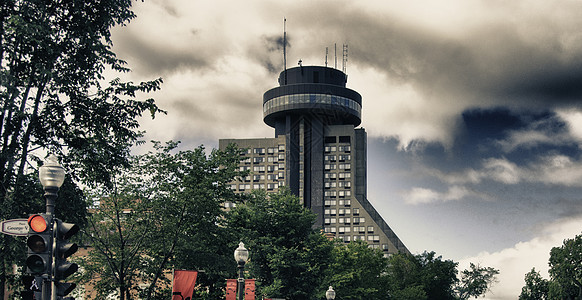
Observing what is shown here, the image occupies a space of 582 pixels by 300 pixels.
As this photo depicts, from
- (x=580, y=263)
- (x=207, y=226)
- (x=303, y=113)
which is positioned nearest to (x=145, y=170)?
(x=207, y=226)

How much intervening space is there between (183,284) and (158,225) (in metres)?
11.7

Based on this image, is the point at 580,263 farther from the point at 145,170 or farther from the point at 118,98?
the point at 118,98

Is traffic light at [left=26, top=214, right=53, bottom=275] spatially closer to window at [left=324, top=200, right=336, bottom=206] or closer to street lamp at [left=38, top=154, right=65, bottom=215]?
street lamp at [left=38, top=154, right=65, bottom=215]

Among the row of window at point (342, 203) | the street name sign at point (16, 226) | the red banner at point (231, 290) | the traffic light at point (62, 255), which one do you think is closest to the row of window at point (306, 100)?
the row of window at point (342, 203)

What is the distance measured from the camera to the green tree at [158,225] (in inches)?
1431

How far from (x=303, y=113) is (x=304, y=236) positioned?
145 metres

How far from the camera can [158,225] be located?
3856 cm

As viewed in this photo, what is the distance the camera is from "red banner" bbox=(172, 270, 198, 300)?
2712cm

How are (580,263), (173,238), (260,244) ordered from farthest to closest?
(580,263) → (260,244) → (173,238)

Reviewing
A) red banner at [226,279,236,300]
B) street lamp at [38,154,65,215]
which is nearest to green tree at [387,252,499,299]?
red banner at [226,279,236,300]

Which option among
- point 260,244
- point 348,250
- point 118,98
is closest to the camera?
point 118,98

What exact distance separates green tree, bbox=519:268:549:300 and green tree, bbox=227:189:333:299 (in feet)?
191

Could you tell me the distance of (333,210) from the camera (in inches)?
7840

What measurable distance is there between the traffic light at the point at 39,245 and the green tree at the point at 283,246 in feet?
117
